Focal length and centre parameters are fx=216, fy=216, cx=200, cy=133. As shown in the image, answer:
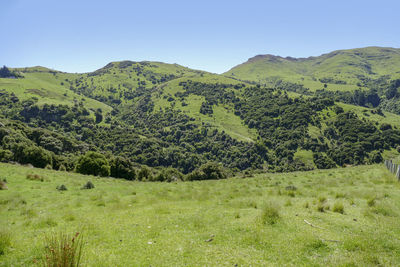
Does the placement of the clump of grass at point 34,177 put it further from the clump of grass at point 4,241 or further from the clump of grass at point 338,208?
the clump of grass at point 338,208

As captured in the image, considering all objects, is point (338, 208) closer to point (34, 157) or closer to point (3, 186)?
point (3, 186)

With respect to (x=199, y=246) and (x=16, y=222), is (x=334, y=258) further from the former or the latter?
(x=16, y=222)

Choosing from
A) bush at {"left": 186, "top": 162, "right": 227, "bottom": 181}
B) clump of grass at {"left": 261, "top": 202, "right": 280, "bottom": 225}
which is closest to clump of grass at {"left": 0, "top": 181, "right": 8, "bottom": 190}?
clump of grass at {"left": 261, "top": 202, "right": 280, "bottom": 225}

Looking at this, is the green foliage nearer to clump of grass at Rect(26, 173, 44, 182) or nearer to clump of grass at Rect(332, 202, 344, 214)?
clump of grass at Rect(332, 202, 344, 214)

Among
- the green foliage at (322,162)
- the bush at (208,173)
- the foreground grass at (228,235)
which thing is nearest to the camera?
the foreground grass at (228,235)

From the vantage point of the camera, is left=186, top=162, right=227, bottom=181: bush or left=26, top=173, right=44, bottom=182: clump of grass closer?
left=26, top=173, right=44, bottom=182: clump of grass

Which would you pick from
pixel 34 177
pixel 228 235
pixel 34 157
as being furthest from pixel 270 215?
pixel 34 157

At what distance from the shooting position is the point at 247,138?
15262 centimetres

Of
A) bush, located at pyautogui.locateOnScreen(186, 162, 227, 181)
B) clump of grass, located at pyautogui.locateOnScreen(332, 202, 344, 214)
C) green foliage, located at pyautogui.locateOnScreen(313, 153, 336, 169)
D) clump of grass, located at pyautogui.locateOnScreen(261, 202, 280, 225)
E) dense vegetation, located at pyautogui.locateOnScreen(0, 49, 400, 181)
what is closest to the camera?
clump of grass, located at pyautogui.locateOnScreen(261, 202, 280, 225)

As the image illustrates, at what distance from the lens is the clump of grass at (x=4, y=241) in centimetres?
700

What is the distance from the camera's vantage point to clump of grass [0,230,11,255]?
700 cm

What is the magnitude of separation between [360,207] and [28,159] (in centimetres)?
5154

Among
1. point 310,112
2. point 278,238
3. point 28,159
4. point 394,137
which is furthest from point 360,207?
point 310,112

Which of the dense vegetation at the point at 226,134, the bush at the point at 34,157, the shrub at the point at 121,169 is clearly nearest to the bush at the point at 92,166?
the shrub at the point at 121,169
